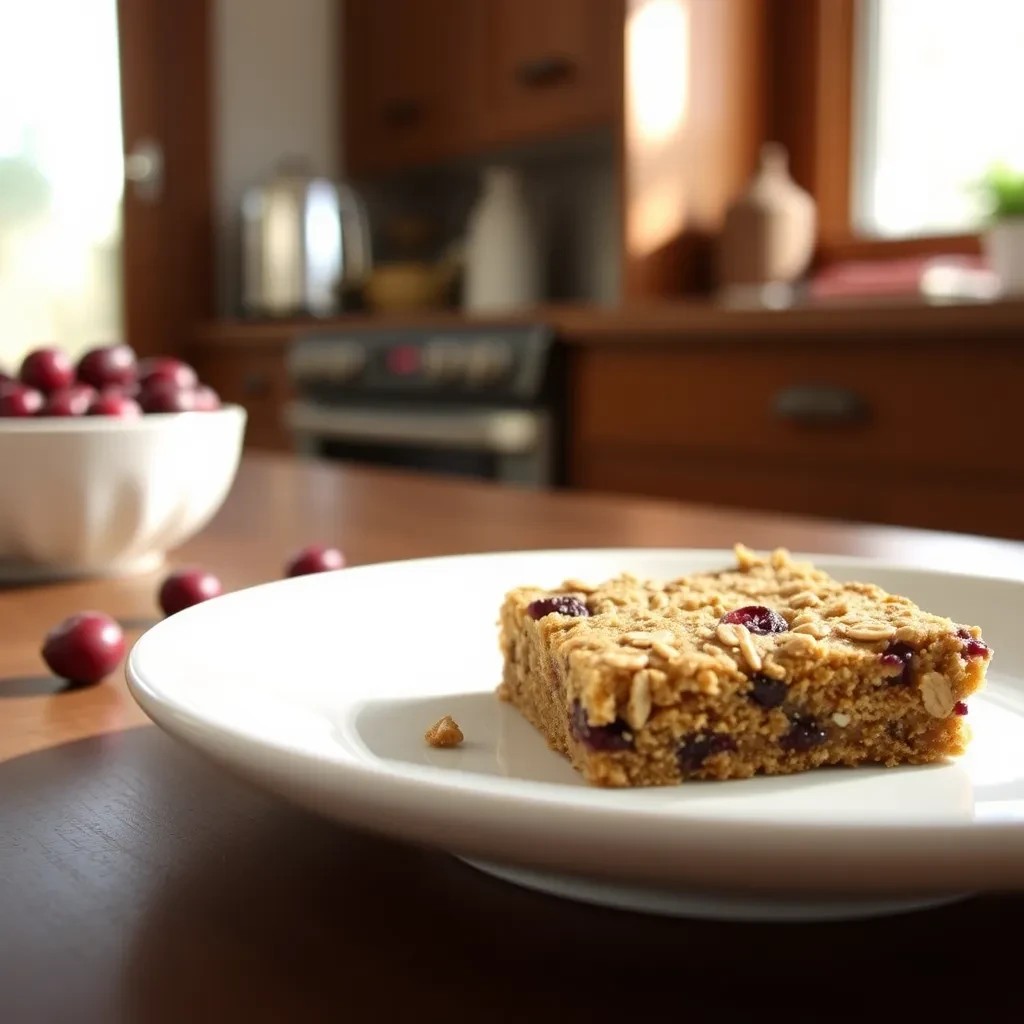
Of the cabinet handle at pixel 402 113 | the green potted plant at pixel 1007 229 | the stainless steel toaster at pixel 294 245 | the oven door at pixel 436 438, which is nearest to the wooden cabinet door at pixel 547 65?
the cabinet handle at pixel 402 113

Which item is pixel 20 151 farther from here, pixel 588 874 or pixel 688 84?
pixel 588 874

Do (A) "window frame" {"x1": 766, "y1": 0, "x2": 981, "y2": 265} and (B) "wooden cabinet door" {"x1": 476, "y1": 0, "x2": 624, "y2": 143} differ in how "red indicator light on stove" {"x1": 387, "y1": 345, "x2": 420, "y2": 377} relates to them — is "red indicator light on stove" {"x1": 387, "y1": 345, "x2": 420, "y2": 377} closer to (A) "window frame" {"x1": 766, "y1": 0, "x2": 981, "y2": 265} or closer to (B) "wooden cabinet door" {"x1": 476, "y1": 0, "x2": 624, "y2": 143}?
(B) "wooden cabinet door" {"x1": 476, "y1": 0, "x2": 624, "y2": 143}

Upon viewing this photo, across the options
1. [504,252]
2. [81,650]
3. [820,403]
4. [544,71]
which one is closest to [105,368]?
[81,650]

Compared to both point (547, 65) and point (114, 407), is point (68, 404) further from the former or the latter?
point (547, 65)

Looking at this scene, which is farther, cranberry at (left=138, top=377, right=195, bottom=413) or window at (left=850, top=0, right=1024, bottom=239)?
window at (left=850, top=0, right=1024, bottom=239)

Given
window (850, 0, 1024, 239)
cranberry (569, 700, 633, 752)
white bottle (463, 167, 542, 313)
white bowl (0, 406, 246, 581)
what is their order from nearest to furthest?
cranberry (569, 700, 633, 752) → white bowl (0, 406, 246, 581) → window (850, 0, 1024, 239) → white bottle (463, 167, 542, 313)

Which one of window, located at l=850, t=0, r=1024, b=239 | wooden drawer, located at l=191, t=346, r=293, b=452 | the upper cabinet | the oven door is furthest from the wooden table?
wooden drawer, located at l=191, t=346, r=293, b=452

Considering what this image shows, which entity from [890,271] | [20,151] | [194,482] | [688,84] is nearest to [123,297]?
[20,151]
